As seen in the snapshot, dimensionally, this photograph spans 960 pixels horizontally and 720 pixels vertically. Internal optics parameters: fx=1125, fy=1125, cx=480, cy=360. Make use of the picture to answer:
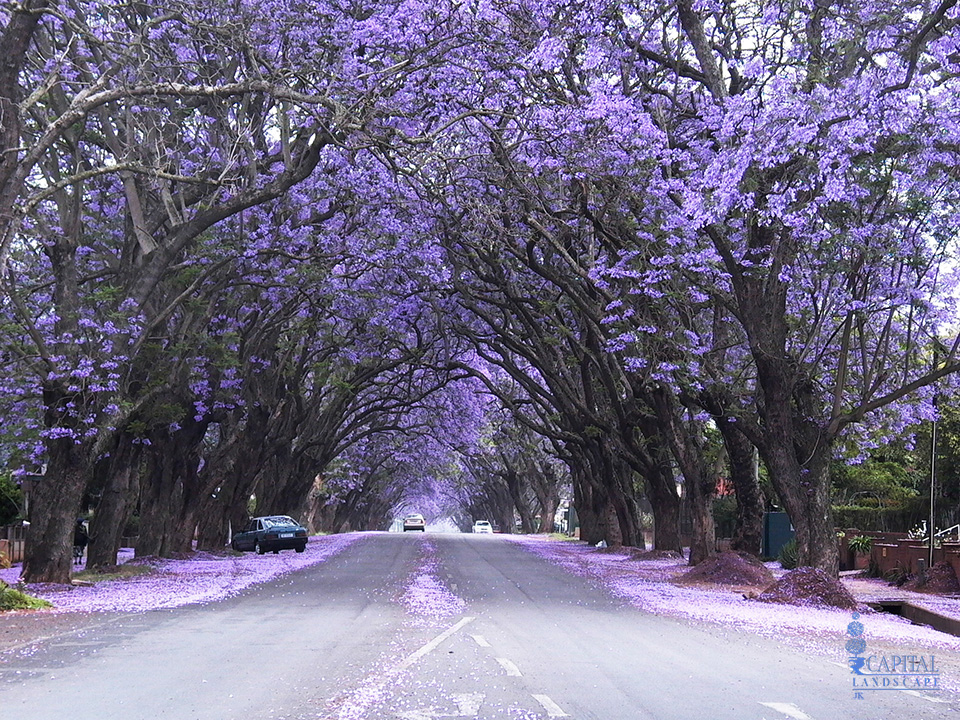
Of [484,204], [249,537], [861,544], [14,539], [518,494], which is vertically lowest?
[14,539]

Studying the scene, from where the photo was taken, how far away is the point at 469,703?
838 centimetres

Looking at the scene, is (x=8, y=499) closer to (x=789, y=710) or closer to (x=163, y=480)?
(x=163, y=480)

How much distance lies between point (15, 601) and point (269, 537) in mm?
21546

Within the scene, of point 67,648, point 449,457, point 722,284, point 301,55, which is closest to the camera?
point 67,648

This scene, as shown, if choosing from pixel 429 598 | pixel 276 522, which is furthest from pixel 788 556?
pixel 276 522

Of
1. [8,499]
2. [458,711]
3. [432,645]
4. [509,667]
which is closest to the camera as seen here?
[458,711]

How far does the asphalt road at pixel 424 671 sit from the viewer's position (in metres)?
8.16

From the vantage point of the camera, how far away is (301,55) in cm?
1955

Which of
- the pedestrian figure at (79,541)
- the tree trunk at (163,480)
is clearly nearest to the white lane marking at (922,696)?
the tree trunk at (163,480)

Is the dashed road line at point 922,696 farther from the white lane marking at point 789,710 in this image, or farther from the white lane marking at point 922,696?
the white lane marking at point 789,710

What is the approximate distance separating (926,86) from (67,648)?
12859mm

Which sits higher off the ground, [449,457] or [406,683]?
[449,457]

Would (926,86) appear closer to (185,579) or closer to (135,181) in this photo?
(135,181)

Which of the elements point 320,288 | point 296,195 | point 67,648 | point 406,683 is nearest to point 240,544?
point 320,288
